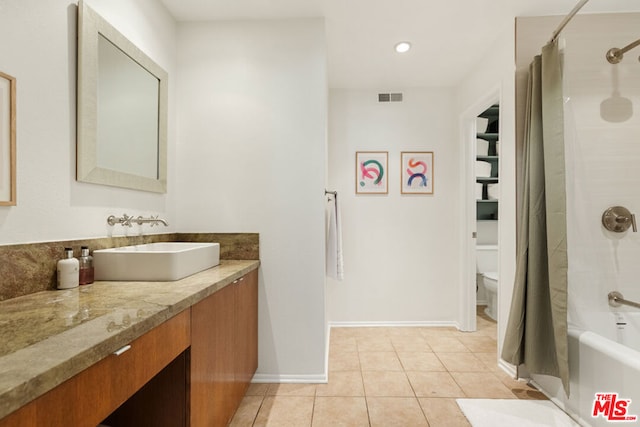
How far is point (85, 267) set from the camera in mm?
1415

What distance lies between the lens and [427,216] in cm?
345

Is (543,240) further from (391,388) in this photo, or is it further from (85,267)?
(85,267)

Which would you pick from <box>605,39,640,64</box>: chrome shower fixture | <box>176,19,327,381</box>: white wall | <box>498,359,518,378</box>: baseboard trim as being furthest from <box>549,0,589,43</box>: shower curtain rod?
<box>498,359,518,378</box>: baseboard trim

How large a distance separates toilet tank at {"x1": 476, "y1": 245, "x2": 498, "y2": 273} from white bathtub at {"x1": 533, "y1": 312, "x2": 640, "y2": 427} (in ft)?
5.68

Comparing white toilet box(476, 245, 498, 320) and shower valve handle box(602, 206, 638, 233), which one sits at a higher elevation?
shower valve handle box(602, 206, 638, 233)

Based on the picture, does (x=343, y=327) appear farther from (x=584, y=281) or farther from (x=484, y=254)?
(x=584, y=281)

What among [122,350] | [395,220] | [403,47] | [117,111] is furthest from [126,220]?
[395,220]

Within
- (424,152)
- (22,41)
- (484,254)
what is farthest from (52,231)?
(484,254)

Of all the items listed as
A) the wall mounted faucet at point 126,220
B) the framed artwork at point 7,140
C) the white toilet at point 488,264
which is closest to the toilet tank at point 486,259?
the white toilet at point 488,264

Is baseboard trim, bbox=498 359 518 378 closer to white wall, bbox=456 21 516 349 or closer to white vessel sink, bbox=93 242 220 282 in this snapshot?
white wall, bbox=456 21 516 349

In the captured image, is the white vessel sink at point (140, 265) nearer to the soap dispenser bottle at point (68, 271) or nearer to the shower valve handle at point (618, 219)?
the soap dispenser bottle at point (68, 271)

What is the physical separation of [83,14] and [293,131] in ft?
3.97

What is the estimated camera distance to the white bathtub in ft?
5.02

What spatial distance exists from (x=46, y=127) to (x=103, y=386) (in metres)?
A: 1.06
